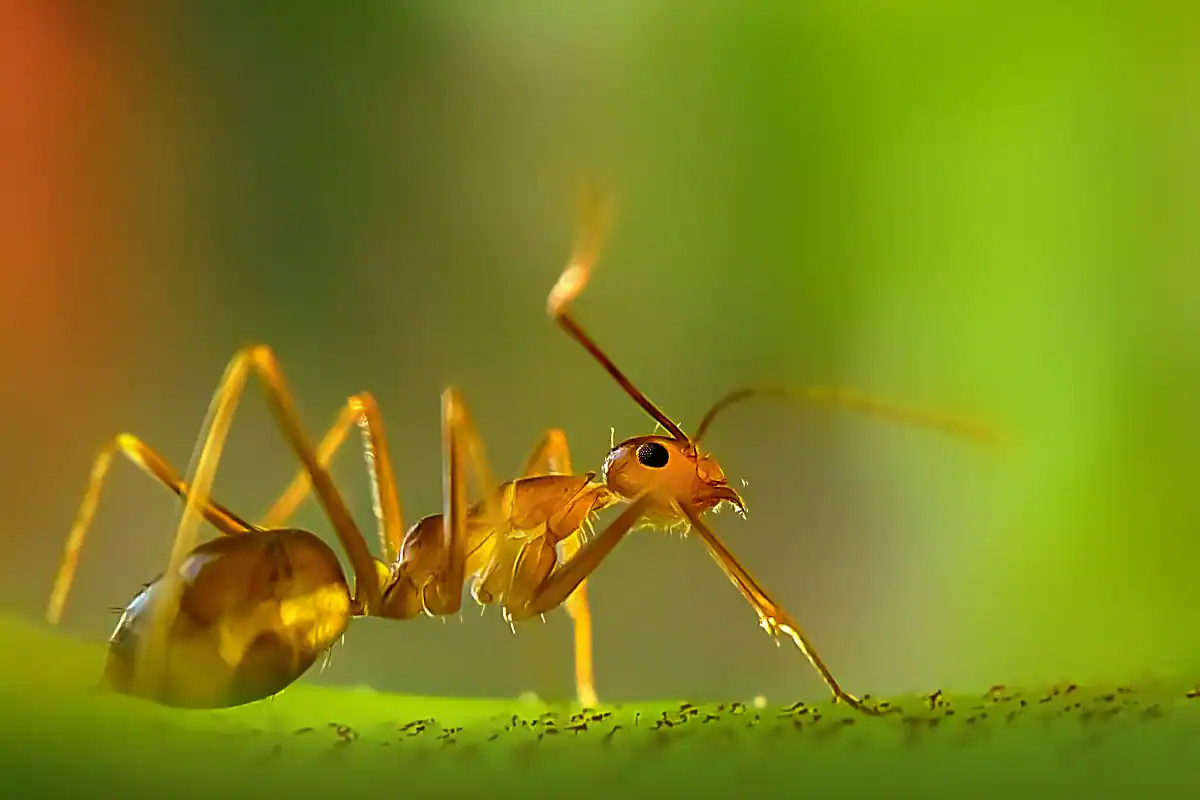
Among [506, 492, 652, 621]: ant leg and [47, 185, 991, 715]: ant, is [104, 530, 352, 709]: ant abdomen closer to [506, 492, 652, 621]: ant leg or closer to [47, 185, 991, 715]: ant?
[47, 185, 991, 715]: ant

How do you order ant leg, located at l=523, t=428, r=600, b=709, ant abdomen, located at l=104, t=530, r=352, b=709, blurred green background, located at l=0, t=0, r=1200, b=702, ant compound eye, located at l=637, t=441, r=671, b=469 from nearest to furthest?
ant abdomen, located at l=104, t=530, r=352, b=709
ant compound eye, located at l=637, t=441, r=671, b=469
ant leg, located at l=523, t=428, r=600, b=709
blurred green background, located at l=0, t=0, r=1200, b=702

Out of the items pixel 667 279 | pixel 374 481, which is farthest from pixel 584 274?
pixel 667 279

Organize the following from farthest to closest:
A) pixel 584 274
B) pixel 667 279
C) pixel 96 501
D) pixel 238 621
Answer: pixel 667 279 → pixel 96 501 → pixel 584 274 → pixel 238 621

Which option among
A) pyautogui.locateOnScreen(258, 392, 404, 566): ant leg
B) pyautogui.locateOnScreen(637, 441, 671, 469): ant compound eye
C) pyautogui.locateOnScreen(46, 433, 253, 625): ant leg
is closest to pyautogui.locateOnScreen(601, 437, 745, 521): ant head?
pyautogui.locateOnScreen(637, 441, 671, 469): ant compound eye

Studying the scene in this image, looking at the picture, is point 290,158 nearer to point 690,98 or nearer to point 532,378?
point 532,378

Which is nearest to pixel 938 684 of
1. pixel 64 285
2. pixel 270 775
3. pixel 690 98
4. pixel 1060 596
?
pixel 1060 596

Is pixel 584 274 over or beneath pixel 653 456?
over

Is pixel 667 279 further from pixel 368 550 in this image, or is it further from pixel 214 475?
pixel 214 475
